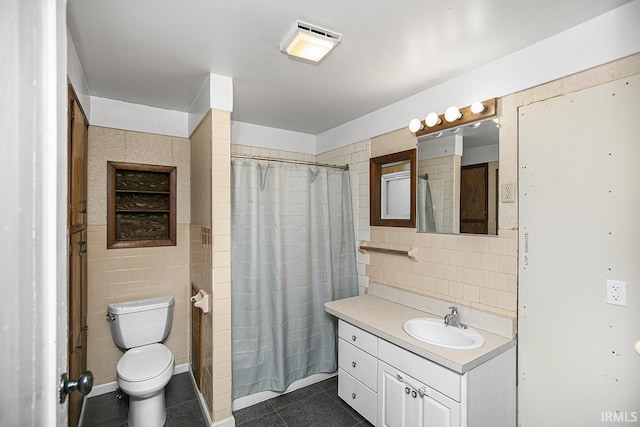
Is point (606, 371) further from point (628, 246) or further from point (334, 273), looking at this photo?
point (334, 273)

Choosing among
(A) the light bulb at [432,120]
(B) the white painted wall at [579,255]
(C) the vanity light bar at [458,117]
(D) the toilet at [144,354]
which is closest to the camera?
(B) the white painted wall at [579,255]

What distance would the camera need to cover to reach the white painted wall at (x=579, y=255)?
1392mm

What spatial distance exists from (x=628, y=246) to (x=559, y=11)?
1128mm

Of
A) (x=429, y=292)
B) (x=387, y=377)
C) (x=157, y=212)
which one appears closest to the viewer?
(x=387, y=377)

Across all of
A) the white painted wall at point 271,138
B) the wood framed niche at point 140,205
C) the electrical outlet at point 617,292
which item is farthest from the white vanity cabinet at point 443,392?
the white painted wall at point 271,138

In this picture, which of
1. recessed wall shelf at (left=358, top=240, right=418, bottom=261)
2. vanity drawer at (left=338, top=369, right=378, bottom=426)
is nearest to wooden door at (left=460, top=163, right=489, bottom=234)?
recessed wall shelf at (left=358, top=240, right=418, bottom=261)

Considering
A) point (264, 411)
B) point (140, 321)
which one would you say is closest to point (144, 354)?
point (140, 321)

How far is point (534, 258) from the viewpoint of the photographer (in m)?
1.72

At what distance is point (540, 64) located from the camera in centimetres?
170

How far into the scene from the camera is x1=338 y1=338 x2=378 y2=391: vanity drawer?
6.89ft

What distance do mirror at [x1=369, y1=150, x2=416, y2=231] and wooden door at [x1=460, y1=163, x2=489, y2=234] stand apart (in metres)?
0.43

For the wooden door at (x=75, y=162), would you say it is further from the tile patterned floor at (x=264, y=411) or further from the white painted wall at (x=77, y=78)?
the tile patterned floor at (x=264, y=411)

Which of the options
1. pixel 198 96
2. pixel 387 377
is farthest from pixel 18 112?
pixel 387 377

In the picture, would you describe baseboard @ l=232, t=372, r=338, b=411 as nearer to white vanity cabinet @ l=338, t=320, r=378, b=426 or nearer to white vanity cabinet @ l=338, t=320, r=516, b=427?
white vanity cabinet @ l=338, t=320, r=378, b=426
